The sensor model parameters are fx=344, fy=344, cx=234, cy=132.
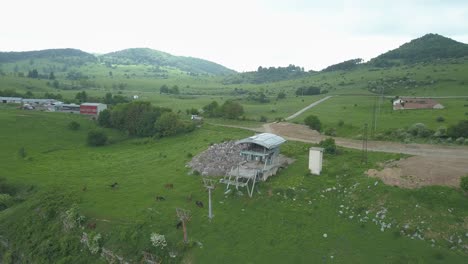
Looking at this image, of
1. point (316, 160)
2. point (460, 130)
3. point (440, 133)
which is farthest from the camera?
point (440, 133)

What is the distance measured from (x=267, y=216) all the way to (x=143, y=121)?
52.0 meters

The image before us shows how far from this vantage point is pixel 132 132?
77688mm

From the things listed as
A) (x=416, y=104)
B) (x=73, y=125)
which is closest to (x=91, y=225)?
(x=73, y=125)

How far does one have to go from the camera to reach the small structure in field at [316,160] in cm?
3778

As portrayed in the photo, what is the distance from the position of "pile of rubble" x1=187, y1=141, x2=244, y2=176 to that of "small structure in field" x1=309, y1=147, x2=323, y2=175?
9.33 meters

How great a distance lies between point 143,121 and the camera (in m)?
76.6

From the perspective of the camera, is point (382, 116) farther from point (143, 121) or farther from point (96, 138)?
point (96, 138)

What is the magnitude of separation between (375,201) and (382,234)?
4224mm

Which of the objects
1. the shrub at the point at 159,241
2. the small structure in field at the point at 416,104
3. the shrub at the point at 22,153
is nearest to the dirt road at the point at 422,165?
the shrub at the point at 159,241

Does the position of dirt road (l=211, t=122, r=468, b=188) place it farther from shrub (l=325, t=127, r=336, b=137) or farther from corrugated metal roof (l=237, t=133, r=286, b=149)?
corrugated metal roof (l=237, t=133, r=286, b=149)

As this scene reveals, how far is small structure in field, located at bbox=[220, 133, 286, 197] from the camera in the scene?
36.8m

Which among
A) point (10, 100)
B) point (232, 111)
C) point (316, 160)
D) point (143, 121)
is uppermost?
point (10, 100)

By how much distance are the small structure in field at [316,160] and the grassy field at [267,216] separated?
1.05 metres

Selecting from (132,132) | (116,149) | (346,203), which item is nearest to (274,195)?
(346,203)
